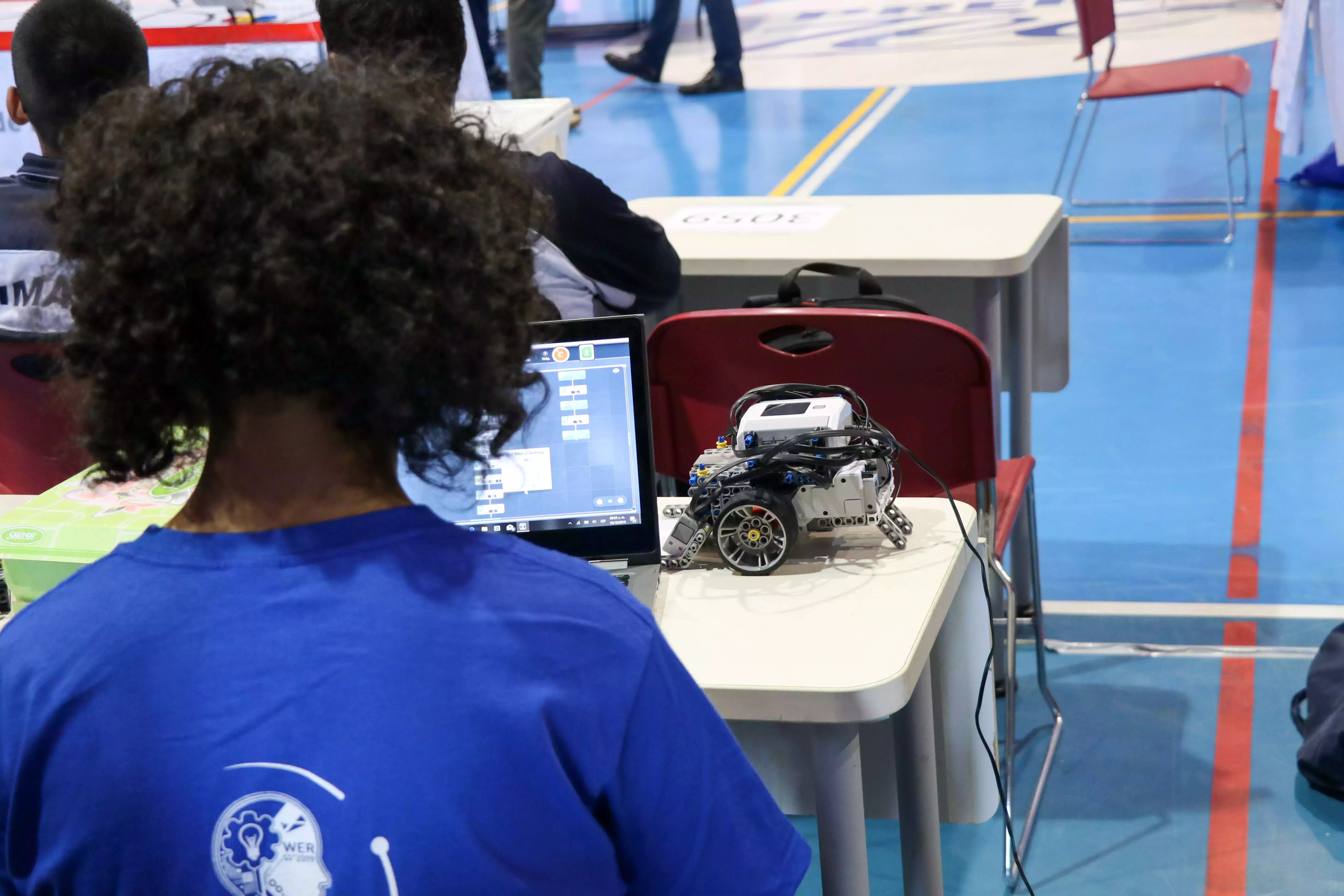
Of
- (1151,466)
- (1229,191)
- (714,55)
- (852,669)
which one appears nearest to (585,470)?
(852,669)

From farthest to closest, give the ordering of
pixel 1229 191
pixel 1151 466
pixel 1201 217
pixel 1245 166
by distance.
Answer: pixel 1245 166 < pixel 1201 217 < pixel 1229 191 < pixel 1151 466

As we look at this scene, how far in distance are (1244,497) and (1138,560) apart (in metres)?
0.42

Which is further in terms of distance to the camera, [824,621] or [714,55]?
[714,55]

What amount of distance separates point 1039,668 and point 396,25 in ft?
5.34

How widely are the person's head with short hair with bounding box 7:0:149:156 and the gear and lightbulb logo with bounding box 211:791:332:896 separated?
201cm

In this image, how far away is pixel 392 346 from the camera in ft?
2.39

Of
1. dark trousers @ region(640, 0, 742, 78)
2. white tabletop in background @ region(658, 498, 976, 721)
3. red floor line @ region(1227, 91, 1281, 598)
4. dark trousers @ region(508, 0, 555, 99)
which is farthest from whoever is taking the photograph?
dark trousers @ region(640, 0, 742, 78)

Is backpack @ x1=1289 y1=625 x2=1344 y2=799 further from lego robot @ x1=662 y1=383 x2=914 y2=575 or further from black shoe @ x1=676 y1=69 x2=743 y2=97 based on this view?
black shoe @ x1=676 y1=69 x2=743 y2=97

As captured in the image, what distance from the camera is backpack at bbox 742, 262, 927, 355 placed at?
2.18 metres

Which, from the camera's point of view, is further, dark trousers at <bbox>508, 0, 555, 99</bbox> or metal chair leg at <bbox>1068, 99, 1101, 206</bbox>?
dark trousers at <bbox>508, 0, 555, 99</bbox>

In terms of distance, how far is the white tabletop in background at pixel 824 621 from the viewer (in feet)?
4.59

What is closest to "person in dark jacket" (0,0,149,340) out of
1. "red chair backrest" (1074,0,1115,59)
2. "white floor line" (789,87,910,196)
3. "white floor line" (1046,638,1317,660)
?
"white floor line" (1046,638,1317,660)

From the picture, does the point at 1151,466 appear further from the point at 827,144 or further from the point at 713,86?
the point at 713,86

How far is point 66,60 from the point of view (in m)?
2.47
